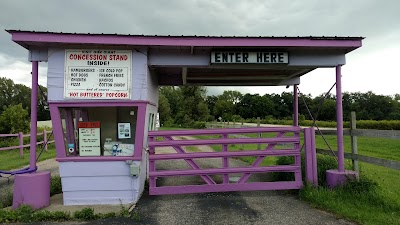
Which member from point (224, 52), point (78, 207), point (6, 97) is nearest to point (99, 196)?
point (78, 207)

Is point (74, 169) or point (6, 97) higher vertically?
point (6, 97)

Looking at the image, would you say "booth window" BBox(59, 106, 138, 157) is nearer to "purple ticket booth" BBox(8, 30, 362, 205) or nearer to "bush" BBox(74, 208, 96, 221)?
"purple ticket booth" BBox(8, 30, 362, 205)

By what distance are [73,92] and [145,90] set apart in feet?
4.57

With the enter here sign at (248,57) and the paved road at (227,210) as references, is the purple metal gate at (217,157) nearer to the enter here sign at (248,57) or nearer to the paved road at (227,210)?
the paved road at (227,210)

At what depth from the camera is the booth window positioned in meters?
6.42

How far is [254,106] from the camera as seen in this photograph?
97250 millimetres

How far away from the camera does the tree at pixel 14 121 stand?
2358 centimetres

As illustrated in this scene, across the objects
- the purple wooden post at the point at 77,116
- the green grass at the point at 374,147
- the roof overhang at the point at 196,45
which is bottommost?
the green grass at the point at 374,147

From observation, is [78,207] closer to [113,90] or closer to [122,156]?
[122,156]

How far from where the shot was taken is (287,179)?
24.0 feet

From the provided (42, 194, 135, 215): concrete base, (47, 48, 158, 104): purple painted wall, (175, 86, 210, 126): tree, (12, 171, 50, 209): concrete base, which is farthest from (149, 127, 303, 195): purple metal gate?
(175, 86, 210, 126): tree

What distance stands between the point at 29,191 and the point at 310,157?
5.66 meters

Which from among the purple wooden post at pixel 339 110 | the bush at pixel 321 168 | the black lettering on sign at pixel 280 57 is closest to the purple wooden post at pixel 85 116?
the black lettering on sign at pixel 280 57

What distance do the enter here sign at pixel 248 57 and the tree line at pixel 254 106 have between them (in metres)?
20.3
